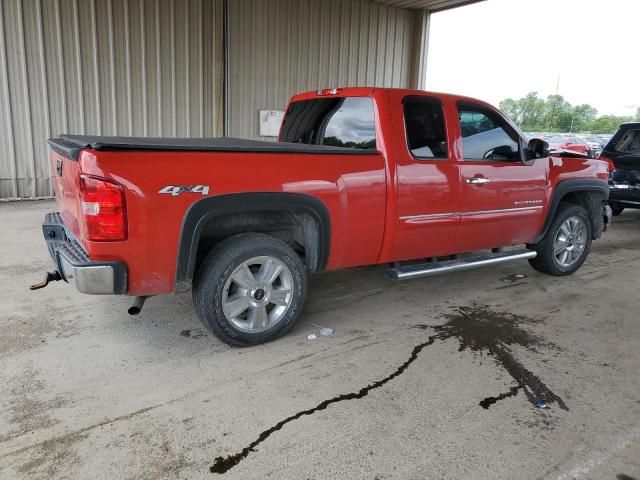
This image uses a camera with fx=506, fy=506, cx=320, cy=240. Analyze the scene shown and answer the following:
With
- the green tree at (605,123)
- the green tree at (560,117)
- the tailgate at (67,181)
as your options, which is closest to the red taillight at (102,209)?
the tailgate at (67,181)

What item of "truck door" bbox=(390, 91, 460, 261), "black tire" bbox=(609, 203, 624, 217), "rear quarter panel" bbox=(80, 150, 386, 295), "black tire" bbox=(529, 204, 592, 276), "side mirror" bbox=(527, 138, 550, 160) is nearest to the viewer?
"rear quarter panel" bbox=(80, 150, 386, 295)

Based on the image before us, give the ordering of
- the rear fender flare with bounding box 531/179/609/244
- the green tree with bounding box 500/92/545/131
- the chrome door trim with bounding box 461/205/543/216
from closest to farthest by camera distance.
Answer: the chrome door trim with bounding box 461/205/543/216 → the rear fender flare with bounding box 531/179/609/244 → the green tree with bounding box 500/92/545/131

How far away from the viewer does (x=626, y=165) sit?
8.93m

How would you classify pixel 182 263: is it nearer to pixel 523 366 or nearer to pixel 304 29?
pixel 523 366

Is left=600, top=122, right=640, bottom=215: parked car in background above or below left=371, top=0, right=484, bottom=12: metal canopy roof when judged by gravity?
below

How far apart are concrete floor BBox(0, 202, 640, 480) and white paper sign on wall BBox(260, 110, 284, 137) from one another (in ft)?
24.8

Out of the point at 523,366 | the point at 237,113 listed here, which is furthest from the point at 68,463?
the point at 237,113

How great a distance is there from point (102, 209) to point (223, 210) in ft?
2.37

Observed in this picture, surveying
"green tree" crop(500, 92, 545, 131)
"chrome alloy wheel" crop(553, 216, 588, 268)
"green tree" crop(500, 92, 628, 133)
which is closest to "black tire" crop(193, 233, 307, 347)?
"chrome alloy wheel" crop(553, 216, 588, 268)

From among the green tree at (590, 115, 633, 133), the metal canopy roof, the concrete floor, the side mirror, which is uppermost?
the metal canopy roof

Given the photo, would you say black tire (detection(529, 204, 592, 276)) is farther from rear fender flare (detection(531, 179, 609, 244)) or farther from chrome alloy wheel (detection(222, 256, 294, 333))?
chrome alloy wheel (detection(222, 256, 294, 333))

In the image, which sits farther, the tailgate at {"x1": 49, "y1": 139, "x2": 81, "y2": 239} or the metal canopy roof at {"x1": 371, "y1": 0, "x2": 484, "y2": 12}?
the metal canopy roof at {"x1": 371, "y1": 0, "x2": 484, "y2": 12}

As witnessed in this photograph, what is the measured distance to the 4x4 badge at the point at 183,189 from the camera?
3.03 metres

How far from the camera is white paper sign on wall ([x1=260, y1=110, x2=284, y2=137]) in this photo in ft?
38.3
